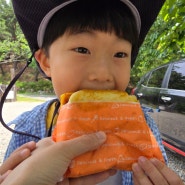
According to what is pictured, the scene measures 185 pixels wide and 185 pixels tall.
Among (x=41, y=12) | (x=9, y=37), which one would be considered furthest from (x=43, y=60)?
(x=9, y=37)

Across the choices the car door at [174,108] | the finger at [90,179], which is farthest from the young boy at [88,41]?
the car door at [174,108]

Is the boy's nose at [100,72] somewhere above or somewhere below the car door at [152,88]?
above

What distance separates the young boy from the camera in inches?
48.4

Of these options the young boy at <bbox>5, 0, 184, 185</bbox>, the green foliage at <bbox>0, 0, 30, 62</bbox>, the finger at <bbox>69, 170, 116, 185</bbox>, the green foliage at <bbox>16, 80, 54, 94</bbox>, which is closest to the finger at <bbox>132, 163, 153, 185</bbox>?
the young boy at <bbox>5, 0, 184, 185</bbox>

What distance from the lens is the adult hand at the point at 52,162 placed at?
3.31 feet

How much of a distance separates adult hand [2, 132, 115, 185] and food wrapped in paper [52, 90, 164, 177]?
0.03m

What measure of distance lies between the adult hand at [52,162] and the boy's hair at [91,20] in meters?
0.53

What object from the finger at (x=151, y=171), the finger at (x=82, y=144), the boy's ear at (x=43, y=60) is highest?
the boy's ear at (x=43, y=60)

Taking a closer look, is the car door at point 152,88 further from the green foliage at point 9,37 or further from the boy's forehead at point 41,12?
the green foliage at point 9,37

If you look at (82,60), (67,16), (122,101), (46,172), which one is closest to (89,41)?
(82,60)

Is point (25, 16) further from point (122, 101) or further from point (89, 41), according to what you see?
point (122, 101)

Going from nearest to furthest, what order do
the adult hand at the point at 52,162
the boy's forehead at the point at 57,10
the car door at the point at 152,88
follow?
the adult hand at the point at 52,162
the boy's forehead at the point at 57,10
the car door at the point at 152,88

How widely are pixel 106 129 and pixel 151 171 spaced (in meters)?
0.24

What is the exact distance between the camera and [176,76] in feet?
15.4
